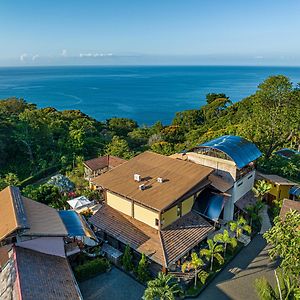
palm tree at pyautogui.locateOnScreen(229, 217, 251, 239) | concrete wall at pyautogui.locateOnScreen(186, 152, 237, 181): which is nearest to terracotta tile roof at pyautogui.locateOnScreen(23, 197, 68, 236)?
palm tree at pyautogui.locateOnScreen(229, 217, 251, 239)

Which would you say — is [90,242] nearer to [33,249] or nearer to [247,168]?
[33,249]

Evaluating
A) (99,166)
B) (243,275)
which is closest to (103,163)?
(99,166)

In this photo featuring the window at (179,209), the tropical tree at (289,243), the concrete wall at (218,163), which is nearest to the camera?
the tropical tree at (289,243)

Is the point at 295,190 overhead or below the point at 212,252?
overhead

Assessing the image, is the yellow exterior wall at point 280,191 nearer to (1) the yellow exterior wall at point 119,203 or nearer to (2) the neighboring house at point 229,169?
(2) the neighboring house at point 229,169

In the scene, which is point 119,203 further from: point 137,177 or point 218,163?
point 218,163

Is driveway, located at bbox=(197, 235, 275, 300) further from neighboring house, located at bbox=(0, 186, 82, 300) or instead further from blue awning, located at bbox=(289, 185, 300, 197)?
neighboring house, located at bbox=(0, 186, 82, 300)

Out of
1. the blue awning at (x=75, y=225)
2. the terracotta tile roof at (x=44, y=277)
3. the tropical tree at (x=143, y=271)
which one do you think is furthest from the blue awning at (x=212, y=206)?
the terracotta tile roof at (x=44, y=277)
